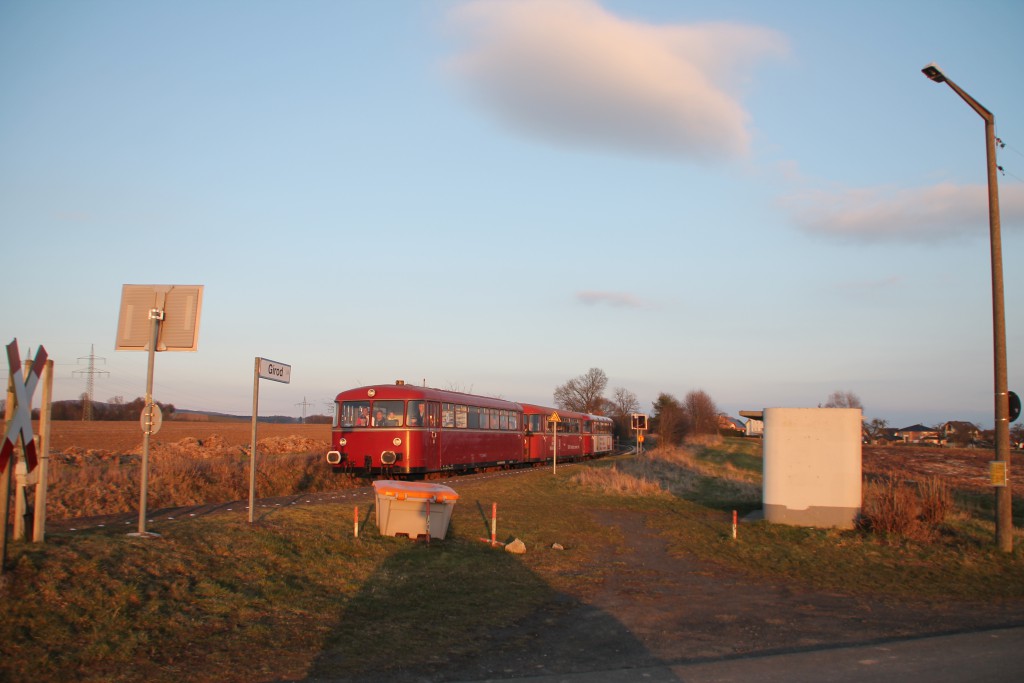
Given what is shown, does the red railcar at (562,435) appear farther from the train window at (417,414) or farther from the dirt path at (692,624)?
the dirt path at (692,624)

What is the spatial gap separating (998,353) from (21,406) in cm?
1358

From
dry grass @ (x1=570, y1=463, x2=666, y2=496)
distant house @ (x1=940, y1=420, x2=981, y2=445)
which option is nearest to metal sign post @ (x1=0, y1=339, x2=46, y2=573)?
dry grass @ (x1=570, y1=463, x2=666, y2=496)

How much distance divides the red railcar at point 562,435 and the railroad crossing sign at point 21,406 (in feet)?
90.3

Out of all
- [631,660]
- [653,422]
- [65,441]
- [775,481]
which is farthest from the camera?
[653,422]

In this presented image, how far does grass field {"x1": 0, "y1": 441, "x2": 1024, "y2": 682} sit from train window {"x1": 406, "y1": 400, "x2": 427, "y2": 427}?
766cm

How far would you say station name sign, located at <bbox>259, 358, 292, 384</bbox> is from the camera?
40.9ft

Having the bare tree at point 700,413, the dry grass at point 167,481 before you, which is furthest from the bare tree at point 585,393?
the dry grass at point 167,481

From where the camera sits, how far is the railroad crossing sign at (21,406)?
7316mm

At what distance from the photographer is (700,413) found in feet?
211

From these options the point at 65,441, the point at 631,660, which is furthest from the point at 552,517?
the point at 65,441

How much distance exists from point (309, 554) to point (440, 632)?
3.34 meters

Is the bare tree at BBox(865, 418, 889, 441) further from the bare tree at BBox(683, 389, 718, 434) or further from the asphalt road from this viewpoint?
the asphalt road

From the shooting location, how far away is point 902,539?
13578 mm

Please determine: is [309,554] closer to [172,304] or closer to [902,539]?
[172,304]
